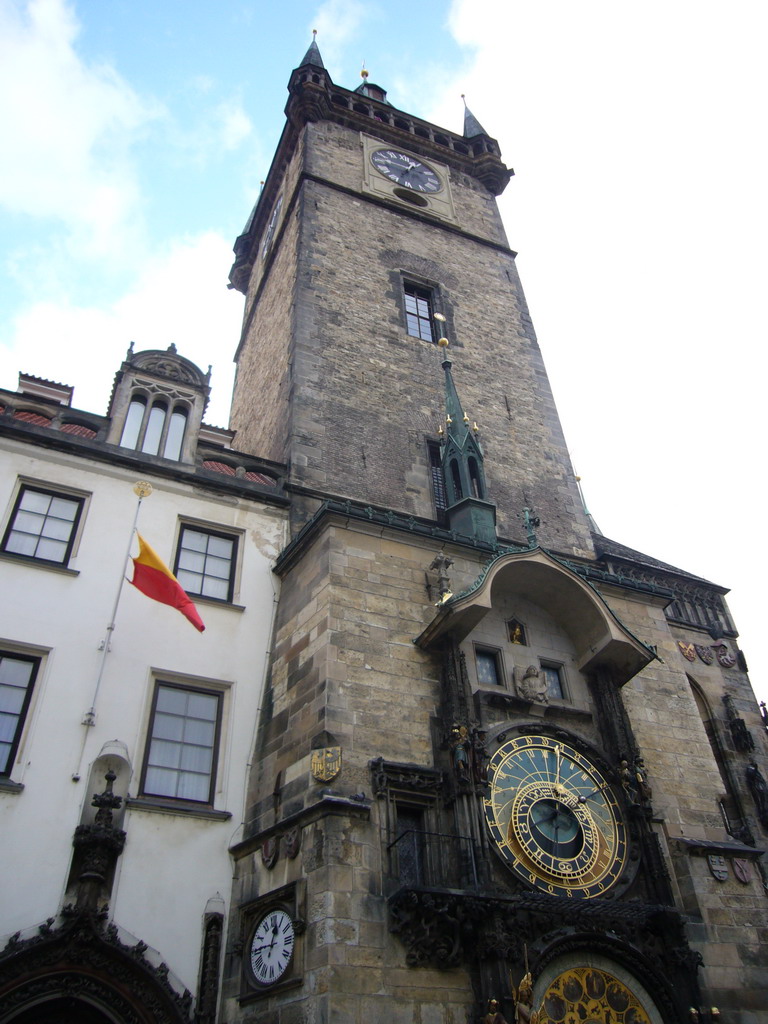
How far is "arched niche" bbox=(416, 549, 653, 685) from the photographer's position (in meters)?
12.0

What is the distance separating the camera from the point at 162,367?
604 inches

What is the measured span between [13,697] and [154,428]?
5.42 m

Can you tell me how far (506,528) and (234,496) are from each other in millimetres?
5344

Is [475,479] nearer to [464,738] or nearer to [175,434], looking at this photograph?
[175,434]

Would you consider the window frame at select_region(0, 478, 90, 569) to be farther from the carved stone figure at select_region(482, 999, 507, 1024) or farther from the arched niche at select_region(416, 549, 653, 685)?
the carved stone figure at select_region(482, 999, 507, 1024)

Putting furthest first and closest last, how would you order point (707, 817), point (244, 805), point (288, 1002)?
point (707, 817)
point (244, 805)
point (288, 1002)

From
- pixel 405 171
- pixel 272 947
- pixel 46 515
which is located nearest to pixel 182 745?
pixel 272 947

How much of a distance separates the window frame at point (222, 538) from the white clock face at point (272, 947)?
460 centimetres

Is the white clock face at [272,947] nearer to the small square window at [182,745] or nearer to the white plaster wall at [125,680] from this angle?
the white plaster wall at [125,680]

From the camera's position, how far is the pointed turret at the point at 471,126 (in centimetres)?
2766

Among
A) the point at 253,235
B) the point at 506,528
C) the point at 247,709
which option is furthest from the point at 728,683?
the point at 253,235

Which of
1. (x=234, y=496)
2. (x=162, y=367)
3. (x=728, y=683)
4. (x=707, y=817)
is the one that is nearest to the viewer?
(x=707, y=817)

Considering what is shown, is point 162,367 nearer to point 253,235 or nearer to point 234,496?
point 234,496

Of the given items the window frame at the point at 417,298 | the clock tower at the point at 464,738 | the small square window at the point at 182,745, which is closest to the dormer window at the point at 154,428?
the clock tower at the point at 464,738
